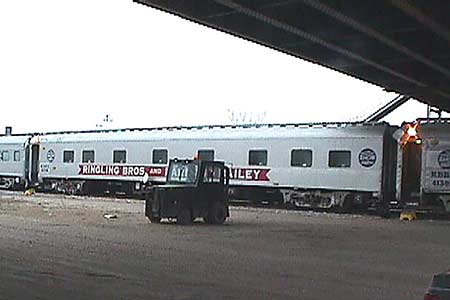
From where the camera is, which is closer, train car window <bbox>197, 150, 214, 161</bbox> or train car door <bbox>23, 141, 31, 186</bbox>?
train car window <bbox>197, 150, 214, 161</bbox>

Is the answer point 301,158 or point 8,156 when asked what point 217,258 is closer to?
point 301,158

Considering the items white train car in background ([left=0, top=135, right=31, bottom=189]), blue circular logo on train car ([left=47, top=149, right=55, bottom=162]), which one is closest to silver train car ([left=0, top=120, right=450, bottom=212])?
blue circular logo on train car ([left=47, top=149, right=55, bottom=162])

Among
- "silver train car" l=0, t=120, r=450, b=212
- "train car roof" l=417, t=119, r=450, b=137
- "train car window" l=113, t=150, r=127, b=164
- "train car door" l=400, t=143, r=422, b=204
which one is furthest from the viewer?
"train car window" l=113, t=150, r=127, b=164

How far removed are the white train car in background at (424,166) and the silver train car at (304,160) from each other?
0.12 ft

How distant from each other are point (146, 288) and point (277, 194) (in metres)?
22.9

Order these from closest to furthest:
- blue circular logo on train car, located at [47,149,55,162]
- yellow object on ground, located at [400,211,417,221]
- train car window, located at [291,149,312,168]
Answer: yellow object on ground, located at [400,211,417,221] → train car window, located at [291,149,312,168] → blue circular logo on train car, located at [47,149,55,162]

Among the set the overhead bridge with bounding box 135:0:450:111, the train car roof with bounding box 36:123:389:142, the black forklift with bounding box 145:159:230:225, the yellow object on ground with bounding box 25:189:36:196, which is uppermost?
the overhead bridge with bounding box 135:0:450:111

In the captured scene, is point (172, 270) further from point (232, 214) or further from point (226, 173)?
point (232, 214)

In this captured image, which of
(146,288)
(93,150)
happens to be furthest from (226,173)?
(93,150)

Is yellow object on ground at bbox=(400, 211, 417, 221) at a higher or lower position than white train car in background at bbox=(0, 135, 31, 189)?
lower

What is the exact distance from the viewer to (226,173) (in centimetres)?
2431

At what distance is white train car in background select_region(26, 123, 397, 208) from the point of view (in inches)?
1192

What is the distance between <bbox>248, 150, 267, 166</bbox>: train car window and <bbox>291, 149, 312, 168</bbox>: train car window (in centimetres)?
146

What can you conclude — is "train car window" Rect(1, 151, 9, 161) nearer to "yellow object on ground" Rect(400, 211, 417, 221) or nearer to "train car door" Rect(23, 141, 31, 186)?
"train car door" Rect(23, 141, 31, 186)
